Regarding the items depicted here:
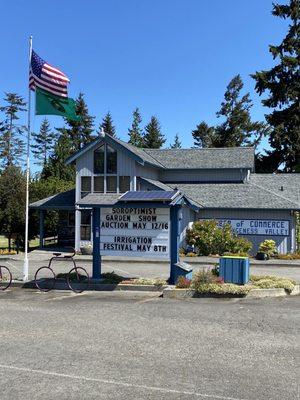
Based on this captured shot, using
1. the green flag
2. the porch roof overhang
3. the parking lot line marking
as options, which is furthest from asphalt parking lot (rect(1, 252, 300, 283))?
the parking lot line marking

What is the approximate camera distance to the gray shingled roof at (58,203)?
31.6 meters

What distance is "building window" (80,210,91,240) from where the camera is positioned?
3098cm

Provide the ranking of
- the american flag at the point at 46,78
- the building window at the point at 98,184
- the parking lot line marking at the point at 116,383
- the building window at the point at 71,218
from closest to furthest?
1. the parking lot line marking at the point at 116,383
2. the american flag at the point at 46,78
3. the building window at the point at 98,184
4. the building window at the point at 71,218

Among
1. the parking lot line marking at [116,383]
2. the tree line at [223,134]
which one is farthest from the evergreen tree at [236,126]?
the parking lot line marking at [116,383]

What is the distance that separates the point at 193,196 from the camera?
32938mm

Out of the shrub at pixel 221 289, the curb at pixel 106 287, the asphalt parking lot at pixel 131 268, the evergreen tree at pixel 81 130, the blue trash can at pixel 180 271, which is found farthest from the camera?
the evergreen tree at pixel 81 130

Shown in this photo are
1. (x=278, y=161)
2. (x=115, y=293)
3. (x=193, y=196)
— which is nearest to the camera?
(x=115, y=293)

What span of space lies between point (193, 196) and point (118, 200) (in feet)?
56.4

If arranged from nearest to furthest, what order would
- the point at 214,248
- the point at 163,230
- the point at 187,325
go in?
the point at 187,325 → the point at 163,230 → the point at 214,248

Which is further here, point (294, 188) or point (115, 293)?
point (294, 188)

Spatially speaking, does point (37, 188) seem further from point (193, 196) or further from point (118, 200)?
point (118, 200)

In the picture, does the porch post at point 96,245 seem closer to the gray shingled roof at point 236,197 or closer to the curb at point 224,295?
the curb at point 224,295

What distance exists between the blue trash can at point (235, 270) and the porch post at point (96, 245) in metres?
3.94

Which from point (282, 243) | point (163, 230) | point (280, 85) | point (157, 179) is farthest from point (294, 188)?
point (280, 85)
